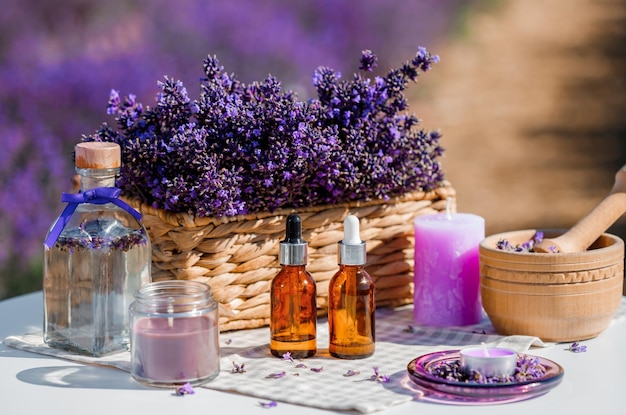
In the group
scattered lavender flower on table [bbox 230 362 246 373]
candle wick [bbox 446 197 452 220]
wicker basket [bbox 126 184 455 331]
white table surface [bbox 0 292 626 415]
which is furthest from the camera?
candle wick [bbox 446 197 452 220]

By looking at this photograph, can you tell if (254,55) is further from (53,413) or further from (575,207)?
(53,413)

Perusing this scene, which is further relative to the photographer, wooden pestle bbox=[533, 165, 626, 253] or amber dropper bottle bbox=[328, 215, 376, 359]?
wooden pestle bbox=[533, 165, 626, 253]

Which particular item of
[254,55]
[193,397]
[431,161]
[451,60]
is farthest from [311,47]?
[193,397]

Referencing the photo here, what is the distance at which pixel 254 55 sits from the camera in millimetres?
3188

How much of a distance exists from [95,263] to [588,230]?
717mm

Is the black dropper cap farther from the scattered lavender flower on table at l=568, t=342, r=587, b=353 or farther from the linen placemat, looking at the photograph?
the scattered lavender flower on table at l=568, t=342, r=587, b=353

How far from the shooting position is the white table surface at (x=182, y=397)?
3.84ft

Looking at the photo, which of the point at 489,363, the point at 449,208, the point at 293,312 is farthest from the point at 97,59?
the point at 489,363

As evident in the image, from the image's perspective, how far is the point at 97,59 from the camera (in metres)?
3.14

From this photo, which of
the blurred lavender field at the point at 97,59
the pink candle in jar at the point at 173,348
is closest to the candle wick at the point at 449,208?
the pink candle in jar at the point at 173,348

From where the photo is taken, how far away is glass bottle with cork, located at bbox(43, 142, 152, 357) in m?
1.36

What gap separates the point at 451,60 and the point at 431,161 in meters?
2.40

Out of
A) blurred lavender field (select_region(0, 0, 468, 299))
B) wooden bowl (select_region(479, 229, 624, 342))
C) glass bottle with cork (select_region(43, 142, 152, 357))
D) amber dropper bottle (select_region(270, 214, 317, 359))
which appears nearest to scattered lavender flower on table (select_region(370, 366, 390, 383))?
amber dropper bottle (select_region(270, 214, 317, 359))

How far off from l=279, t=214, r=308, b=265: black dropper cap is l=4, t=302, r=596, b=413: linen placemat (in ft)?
0.45
